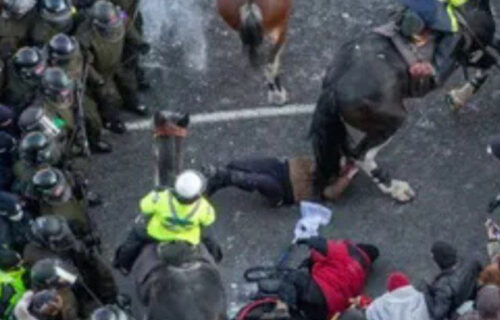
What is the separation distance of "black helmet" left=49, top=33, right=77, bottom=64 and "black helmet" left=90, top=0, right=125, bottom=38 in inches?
12.5

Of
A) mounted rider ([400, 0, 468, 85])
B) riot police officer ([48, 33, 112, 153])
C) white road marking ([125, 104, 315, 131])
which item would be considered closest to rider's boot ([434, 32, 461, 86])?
mounted rider ([400, 0, 468, 85])

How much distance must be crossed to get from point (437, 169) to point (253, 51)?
6.04 ft

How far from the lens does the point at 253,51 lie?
35.3 ft

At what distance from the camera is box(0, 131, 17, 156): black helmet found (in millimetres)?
9391

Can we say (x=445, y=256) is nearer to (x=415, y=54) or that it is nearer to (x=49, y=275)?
(x=415, y=54)

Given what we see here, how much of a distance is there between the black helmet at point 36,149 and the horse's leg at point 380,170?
2.49 m

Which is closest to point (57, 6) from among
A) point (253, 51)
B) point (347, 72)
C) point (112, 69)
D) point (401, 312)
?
point (112, 69)

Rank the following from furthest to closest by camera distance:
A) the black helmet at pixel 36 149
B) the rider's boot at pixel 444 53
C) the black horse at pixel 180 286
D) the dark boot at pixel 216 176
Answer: the dark boot at pixel 216 176 < the rider's boot at pixel 444 53 < the black helmet at pixel 36 149 < the black horse at pixel 180 286

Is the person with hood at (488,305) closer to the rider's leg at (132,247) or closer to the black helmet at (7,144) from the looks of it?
the rider's leg at (132,247)

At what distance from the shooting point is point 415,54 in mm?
9625

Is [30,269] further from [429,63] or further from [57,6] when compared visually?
[429,63]

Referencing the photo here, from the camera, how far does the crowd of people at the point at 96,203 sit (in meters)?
8.38

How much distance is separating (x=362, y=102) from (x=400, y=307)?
1740 millimetres

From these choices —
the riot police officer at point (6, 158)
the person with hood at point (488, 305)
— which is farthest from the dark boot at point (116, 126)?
the person with hood at point (488, 305)
